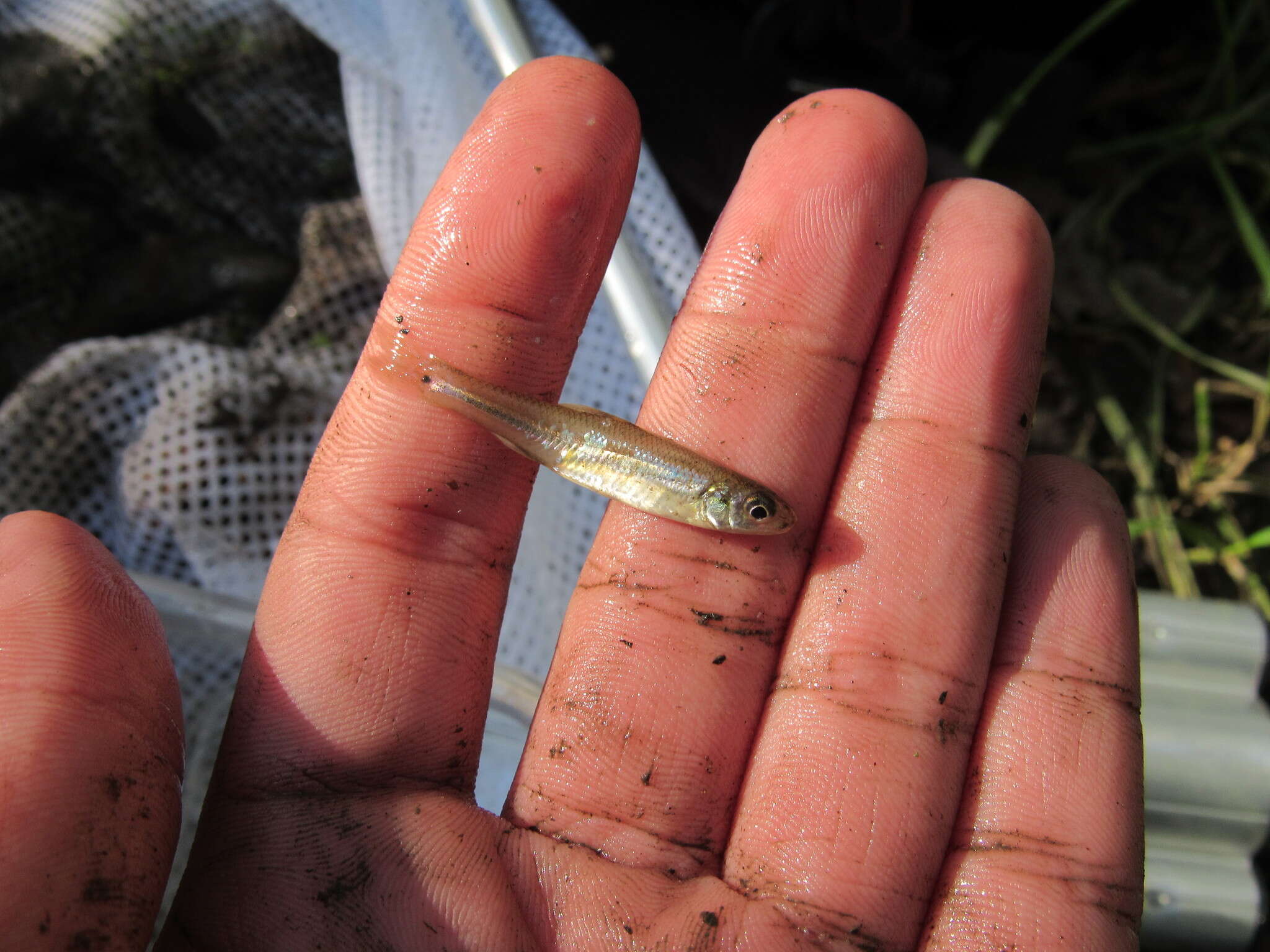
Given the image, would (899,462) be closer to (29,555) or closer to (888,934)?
(888,934)

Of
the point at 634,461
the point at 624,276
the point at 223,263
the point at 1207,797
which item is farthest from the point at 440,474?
the point at 1207,797

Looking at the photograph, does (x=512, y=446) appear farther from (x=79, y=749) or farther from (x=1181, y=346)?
(x=1181, y=346)

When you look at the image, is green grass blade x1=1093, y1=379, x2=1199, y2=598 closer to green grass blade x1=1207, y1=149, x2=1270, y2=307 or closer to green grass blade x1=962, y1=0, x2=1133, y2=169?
green grass blade x1=1207, y1=149, x2=1270, y2=307

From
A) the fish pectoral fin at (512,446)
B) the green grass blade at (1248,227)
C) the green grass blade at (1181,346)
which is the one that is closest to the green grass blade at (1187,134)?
the green grass blade at (1248,227)

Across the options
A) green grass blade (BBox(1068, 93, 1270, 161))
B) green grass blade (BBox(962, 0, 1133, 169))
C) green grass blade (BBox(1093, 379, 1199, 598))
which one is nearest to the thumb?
green grass blade (BBox(1093, 379, 1199, 598))

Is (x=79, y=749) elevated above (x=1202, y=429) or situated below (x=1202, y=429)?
above

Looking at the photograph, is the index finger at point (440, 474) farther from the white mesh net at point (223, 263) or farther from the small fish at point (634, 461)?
the white mesh net at point (223, 263)
